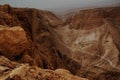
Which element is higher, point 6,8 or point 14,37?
point 14,37

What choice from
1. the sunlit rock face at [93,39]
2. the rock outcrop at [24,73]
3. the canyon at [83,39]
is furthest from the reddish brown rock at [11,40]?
the sunlit rock face at [93,39]

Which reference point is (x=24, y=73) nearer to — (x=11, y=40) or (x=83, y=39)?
(x=11, y=40)

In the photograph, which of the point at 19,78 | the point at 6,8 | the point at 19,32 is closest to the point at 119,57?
the point at 6,8

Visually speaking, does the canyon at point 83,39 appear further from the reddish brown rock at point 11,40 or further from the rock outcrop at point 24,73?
the rock outcrop at point 24,73

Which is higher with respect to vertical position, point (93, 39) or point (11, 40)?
point (11, 40)

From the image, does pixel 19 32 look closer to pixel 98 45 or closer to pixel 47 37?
pixel 47 37

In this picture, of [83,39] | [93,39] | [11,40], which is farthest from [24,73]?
[83,39]

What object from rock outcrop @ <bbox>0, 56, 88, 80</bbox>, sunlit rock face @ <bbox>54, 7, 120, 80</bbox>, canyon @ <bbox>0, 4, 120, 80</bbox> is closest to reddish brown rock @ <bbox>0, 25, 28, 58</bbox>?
rock outcrop @ <bbox>0, 56, 88, 80</bbox>

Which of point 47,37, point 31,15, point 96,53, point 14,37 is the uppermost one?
point 14,37

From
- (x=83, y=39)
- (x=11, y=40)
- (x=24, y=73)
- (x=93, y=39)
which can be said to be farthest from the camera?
(x=83, y=39)
